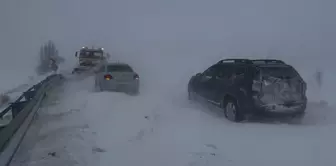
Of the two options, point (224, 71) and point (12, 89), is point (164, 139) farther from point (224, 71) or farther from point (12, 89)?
point (12, 89)

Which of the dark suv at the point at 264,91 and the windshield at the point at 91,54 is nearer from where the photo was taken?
the dark suv at the point at 264,91

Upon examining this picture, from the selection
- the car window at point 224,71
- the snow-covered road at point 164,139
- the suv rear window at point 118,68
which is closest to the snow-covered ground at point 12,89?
the snow-covered road at point 164,139

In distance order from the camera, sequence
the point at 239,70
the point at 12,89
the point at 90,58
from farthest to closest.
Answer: the point at 90,58, the point at 12,89, the point at 239,70

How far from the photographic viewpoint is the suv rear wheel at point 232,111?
33.5ft

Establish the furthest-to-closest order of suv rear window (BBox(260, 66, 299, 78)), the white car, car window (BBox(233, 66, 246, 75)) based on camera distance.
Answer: the white car, car window (BBox(233, 66, 246, 75)), suv rear window (BBox(260, 66, 299, 78))

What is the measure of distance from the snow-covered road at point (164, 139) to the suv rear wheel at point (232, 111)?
8.5 inches

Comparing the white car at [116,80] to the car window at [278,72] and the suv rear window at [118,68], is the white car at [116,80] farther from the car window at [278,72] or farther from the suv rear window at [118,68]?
the car window at [278,72]

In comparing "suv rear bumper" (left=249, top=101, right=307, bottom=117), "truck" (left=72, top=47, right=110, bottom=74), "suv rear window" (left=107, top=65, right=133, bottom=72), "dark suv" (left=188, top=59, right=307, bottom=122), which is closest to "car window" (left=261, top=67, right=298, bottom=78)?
"dark suv" (left=188, top=59, right=307, bottom=122)

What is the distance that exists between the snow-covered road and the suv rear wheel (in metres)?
0.22

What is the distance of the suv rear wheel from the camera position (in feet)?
33.5

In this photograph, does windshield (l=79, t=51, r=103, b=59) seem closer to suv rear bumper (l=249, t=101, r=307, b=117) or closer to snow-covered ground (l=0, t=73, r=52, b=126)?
snow-covered ground (l=0, t=73, r=52, b=126)

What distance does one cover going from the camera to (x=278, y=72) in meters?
10.2

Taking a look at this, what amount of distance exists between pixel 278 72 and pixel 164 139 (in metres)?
3.98

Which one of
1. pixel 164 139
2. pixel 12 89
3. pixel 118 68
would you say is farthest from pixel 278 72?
pixel 12 89
